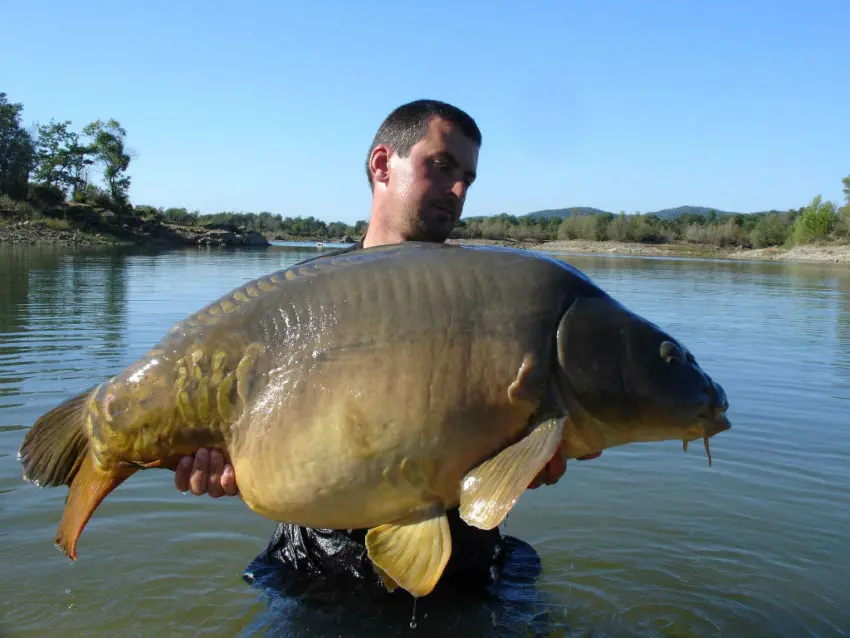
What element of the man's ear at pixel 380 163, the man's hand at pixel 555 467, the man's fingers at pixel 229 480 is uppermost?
the man's ear at pixel 380 163

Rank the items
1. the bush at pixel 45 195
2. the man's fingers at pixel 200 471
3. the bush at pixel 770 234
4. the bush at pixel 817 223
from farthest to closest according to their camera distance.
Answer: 1. the bush at pixel 770 234
2. the bush at pixel 817 223
3. the bush at pixel 45 195
4. the man's fingers at pixel 200 471

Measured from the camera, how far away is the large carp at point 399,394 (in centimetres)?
241

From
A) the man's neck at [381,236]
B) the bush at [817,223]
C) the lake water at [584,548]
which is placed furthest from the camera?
the bush at [817,223]

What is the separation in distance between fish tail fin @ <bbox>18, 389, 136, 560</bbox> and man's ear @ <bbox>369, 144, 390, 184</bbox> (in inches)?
70.4

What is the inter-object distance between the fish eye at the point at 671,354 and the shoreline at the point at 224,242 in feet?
89.2

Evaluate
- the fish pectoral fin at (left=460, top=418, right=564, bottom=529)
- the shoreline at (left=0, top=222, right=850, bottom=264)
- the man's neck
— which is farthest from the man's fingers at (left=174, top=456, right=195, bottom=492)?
the shoreline at (left=0, top=222, right=850, bottom=264)

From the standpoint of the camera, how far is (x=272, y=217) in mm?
142125

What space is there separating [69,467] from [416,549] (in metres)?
1.28

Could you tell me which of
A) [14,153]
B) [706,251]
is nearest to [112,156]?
[14,153]

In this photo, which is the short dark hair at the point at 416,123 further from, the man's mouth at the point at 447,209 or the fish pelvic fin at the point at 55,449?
the fish pelvic fin at the point at 55,449

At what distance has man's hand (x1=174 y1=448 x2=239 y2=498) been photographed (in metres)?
2.70

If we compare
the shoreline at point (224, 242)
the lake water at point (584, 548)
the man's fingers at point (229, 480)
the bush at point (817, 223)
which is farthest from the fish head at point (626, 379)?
the bush at point (817, 223)

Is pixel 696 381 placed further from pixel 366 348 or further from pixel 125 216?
pixel 125 216

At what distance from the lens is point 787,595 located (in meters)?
4.59
